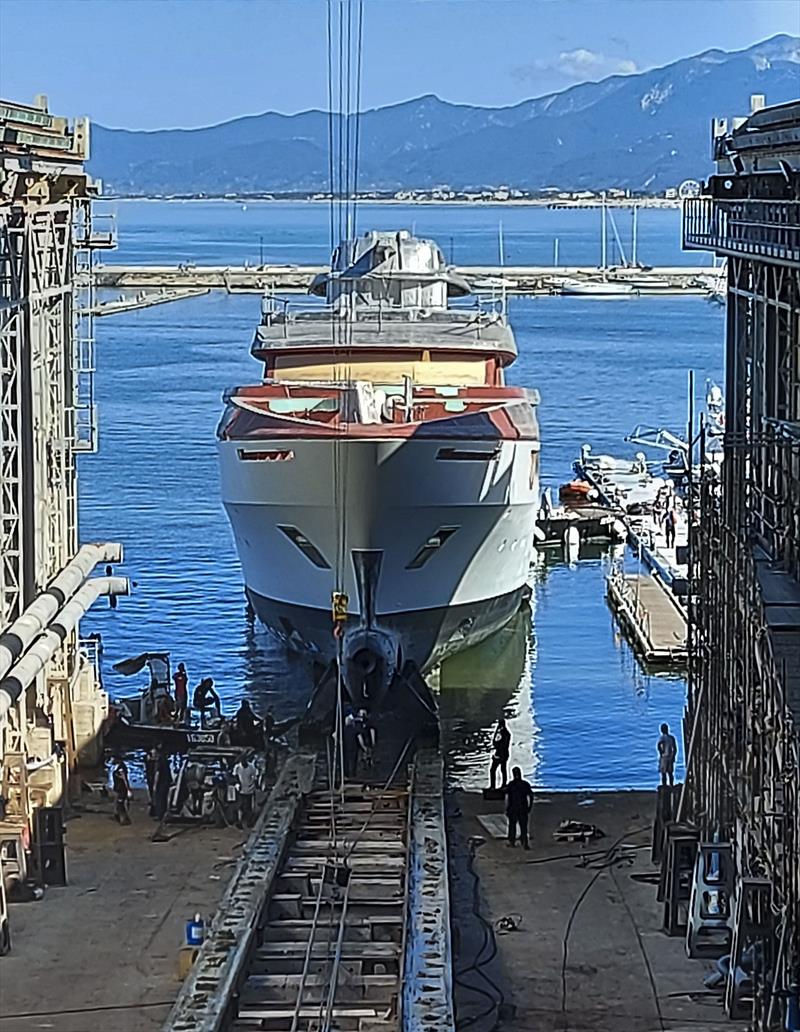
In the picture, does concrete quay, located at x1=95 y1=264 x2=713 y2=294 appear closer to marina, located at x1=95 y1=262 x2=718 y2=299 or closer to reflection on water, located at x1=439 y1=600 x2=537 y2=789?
marina, located at x1=95 y1=262 x2=718 y2=299

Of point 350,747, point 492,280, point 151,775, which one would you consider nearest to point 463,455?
point 350,747

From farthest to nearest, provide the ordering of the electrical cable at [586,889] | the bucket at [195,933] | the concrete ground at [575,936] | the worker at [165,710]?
the worker at [165,710], the bucket at [195,933], the electrical cable at [586,889], the concrete ground at [575,936]

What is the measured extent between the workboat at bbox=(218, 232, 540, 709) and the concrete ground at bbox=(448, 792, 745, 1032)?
6.27m

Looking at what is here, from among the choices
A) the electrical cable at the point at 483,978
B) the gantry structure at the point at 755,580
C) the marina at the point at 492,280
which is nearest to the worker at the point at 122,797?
the electrical cable at the point at 483,978

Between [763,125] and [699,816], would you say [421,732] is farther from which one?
[763,125]

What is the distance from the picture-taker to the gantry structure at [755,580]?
14.8 meters

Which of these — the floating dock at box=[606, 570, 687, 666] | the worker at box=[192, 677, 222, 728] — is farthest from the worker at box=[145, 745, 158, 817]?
the floating dock at box=[606, 570, 687, 666]

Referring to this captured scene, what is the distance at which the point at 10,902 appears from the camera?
18234mm

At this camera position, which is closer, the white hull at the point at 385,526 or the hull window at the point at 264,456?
the white hull at the point at 385,526

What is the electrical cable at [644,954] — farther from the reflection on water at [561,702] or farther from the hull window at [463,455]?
the hull window at [463,455]

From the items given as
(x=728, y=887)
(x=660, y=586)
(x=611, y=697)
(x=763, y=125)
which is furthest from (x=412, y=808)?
(x=660, y=586)

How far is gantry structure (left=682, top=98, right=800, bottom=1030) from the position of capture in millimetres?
14844

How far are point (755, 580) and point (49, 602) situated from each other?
7795 millimetres

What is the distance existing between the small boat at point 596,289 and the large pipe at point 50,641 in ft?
432
